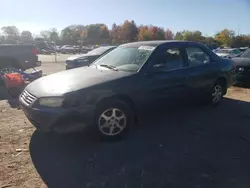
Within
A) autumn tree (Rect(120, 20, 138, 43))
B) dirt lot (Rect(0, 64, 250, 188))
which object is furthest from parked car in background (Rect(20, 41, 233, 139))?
autumn tree (Rect(120, 20, 138, 43))

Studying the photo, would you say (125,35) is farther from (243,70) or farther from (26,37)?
(243,70)

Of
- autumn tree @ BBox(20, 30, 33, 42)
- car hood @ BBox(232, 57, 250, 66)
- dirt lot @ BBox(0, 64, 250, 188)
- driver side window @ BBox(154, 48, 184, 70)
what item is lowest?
dirt lot @ BBox(0, 64, 250, 188)

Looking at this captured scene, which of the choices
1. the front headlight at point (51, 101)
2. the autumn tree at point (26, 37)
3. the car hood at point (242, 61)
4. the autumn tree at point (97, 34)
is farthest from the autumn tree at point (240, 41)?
the front headlight at point (51, 101)

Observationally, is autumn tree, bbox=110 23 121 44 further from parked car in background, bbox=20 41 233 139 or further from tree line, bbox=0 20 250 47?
parked car in background, bbox=20 41 233 139

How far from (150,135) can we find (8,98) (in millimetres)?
4855

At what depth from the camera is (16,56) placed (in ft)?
31.6

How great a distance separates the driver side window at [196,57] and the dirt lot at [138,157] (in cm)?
125

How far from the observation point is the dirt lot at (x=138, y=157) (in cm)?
295

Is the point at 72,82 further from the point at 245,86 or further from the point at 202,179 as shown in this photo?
the point at 245,86

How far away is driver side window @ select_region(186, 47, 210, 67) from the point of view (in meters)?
5.21

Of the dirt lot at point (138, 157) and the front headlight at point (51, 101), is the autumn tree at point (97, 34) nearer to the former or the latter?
the dirt lot at point (138, 157)

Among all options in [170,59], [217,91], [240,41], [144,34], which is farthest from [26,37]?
[170,59]

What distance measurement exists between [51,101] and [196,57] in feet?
11.1

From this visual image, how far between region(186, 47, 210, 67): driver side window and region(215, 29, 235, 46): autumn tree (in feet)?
214
